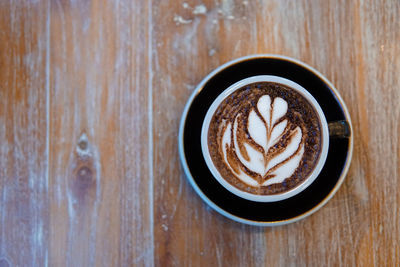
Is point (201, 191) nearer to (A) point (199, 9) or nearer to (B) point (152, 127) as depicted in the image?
(B) point (152, 127)

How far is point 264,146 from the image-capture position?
24.8 inches

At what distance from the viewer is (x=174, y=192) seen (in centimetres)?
71

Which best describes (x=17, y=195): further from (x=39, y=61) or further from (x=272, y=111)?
(x=272, y=111)

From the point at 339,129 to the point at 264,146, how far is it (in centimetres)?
15

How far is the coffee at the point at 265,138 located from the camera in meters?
0.63

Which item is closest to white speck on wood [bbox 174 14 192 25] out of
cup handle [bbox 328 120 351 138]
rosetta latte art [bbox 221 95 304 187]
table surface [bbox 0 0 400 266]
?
table surface [bbox 0 0 400 266]

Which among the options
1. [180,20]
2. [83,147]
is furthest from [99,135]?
[180,20]

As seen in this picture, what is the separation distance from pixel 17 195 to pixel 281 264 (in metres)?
0.60

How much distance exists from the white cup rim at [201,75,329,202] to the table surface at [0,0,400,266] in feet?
0.36

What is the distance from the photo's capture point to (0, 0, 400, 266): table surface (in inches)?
28.2

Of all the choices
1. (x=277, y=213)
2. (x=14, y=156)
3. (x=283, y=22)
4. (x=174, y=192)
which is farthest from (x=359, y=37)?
(x=14, y=156)

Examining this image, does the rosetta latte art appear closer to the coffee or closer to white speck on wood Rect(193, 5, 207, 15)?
the coffee

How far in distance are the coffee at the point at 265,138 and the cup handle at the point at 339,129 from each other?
0.03 meters

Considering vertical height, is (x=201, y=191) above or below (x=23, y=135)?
below
